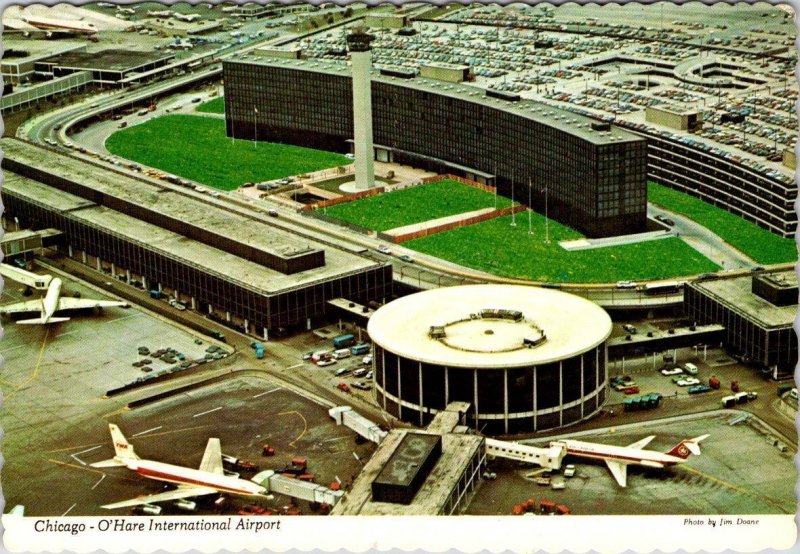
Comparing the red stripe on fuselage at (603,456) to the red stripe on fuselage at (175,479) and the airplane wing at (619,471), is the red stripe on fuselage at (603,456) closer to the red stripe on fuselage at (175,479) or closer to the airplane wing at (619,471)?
the airplane wing at (619,471)

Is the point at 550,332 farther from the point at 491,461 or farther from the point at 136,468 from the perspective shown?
the point at 136,468

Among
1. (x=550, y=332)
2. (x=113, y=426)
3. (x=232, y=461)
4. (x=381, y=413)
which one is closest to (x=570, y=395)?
(x=550, y=332)

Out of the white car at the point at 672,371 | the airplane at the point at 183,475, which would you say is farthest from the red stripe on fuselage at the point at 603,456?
the airplane at the point at 183,475

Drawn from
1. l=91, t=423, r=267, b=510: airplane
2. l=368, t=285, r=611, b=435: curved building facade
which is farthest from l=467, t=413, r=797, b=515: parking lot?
l=91, t=423, r=267, b=510: airplane

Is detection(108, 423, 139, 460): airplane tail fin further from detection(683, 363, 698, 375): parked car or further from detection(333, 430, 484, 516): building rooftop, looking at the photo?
detection(683, 363, 698, 375): parked car

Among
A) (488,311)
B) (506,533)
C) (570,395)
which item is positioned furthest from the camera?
(488,311)

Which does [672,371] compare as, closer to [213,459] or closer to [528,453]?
[528,453]
